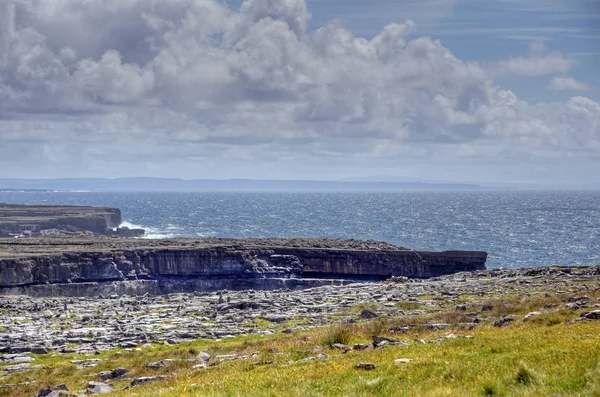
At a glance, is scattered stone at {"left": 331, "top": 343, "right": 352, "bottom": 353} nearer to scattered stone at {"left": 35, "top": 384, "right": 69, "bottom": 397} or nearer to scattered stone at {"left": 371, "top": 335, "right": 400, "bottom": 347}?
scattered stone at {"left": 371, "top": 335, "right": 400, "bottom": 347}

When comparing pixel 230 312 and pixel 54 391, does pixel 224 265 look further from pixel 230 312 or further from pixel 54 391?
pixel 54 391

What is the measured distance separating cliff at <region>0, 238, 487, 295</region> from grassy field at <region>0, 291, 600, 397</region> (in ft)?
150

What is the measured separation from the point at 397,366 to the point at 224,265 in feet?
225

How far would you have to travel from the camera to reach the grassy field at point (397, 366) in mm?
17359

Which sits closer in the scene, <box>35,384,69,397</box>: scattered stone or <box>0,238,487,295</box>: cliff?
<box>35,384,69,397</box>: scattered stone

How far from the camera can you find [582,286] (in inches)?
1922

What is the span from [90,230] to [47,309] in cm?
11835

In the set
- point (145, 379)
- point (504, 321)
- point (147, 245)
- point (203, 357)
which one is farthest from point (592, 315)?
point (147, 245)

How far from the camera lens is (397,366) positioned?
20.8 m

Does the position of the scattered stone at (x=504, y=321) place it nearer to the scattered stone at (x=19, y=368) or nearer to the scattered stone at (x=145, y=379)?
the scattered stone at (x=145, y=379)

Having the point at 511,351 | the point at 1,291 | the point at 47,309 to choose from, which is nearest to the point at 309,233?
the point at 1,291

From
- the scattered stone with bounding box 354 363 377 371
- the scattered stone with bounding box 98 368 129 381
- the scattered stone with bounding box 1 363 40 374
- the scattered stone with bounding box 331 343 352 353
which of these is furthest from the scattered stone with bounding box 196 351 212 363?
the scattered stone with bounding box 354 363 377 371

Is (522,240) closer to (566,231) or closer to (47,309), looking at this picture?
(566,231)

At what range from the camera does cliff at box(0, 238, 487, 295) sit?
81.2 m
